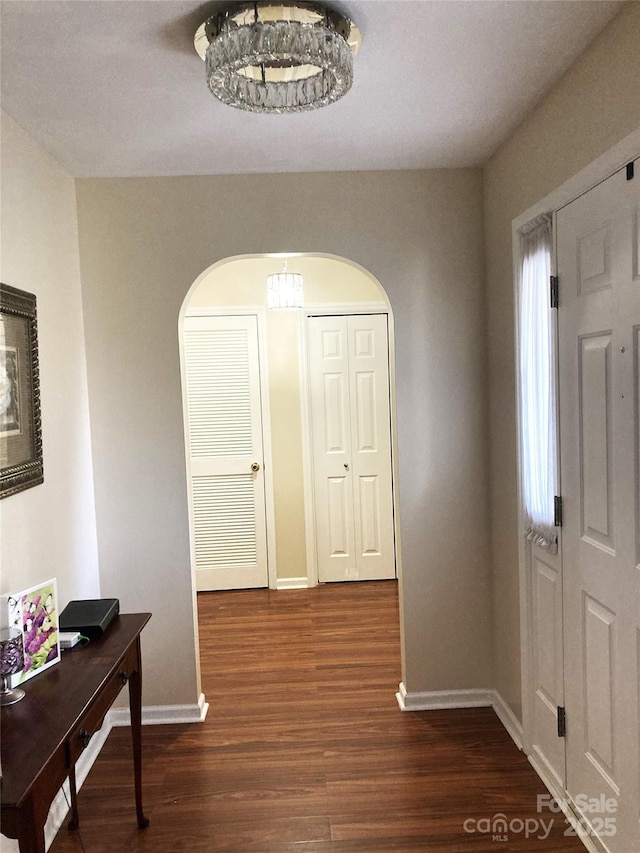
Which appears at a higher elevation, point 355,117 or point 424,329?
point 355,117

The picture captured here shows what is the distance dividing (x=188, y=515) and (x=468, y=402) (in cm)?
137

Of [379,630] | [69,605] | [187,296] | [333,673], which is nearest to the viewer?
[69,605]

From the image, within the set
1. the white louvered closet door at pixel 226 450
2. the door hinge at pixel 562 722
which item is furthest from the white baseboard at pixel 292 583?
the door hinge at pixel 562 722

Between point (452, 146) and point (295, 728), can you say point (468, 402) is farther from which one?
point (295, 728)

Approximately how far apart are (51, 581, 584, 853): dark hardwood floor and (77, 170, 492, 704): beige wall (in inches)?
13.9

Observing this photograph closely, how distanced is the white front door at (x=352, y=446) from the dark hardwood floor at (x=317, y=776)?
1.29 meters

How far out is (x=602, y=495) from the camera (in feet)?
6.14

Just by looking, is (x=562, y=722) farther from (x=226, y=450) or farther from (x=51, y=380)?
(x=226, y=450)

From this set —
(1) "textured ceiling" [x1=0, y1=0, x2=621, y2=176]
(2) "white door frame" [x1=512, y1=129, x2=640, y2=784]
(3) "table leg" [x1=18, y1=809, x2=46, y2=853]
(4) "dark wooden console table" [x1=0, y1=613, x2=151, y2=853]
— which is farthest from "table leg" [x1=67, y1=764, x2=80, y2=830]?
(1) "textured ceiling" [x1=0, y1=0, x2=621, y2=176]

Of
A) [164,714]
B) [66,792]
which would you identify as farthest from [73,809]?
[164,714]

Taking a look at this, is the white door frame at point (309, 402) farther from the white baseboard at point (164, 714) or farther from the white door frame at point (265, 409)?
the white baseboard at point (164, 714)

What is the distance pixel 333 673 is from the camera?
3.29m

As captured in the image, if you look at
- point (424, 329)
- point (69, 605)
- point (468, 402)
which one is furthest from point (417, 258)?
point (69, 605)

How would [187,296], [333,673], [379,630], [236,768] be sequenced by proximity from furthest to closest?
[379,630]
[333,673]
[187,296]
[236,768]
